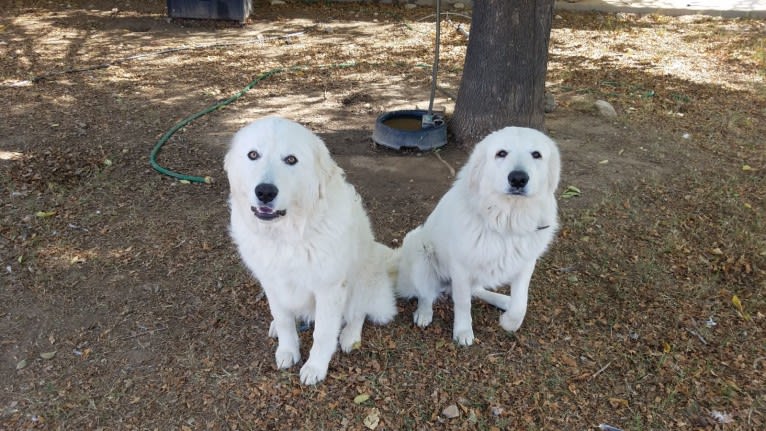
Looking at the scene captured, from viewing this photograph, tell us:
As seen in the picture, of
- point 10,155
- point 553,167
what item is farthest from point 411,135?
point 10,155

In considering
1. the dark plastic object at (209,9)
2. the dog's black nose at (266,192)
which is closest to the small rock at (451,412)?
the dog's black nose at (266,192)

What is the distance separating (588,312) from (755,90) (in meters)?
6.28

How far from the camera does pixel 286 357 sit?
10.3 ft

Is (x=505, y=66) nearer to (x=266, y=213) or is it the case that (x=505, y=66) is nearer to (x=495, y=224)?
(x=495, y=224)

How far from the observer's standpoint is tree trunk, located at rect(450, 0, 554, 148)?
16.7 feet

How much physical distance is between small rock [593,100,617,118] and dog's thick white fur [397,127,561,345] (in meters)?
4.23

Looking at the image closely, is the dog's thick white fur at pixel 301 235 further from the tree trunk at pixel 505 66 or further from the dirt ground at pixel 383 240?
the tree trunk at pixel 505 66

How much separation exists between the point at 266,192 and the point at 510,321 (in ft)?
6.03

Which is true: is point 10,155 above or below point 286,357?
above

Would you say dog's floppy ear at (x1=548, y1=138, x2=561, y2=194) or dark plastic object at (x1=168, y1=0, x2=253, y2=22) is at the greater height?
dark plastic object at (x1=168, y1=0, x2=253, y2=22)

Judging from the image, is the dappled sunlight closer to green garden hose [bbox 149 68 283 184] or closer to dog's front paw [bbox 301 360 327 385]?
green garden hose [bbox 149 68 283 184]

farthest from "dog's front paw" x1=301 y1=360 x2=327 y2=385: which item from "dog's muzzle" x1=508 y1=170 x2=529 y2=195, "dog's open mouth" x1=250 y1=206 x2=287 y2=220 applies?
"dog's muzzle" x1=508 y1=170 x2=529 y2=195

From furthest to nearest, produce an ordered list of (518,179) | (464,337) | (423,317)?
(423,317), (464,337), (518,179)

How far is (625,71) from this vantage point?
8523 mm
